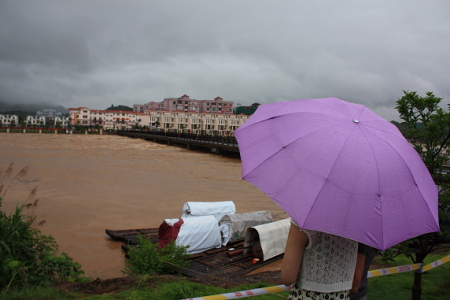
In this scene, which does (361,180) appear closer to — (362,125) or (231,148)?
(362,125)

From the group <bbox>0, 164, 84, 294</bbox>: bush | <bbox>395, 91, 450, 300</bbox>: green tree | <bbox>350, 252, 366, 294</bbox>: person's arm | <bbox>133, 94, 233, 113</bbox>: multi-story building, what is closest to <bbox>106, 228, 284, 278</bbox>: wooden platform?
<bbox>0, 164, 84, 294</bbox>: bush

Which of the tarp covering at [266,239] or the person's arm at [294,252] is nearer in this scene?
the person's arm at [294,252]

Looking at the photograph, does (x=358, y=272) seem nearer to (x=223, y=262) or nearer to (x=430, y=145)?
(x=430, y=145)

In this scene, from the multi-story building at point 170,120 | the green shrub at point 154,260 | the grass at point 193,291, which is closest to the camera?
the grass at point 193,291

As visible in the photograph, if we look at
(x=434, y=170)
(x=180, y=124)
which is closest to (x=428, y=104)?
(x=434, y=170)

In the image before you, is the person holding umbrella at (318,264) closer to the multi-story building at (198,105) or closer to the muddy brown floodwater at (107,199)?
the muddy brown floodwater at (107,199)

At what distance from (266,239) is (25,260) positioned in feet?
16.1

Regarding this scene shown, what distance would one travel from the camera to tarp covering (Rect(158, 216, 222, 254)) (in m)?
7.82

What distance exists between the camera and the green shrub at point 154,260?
6207 mm

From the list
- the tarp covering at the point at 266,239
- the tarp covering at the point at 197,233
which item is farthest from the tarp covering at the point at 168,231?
the tarp covering at the point at 266,239

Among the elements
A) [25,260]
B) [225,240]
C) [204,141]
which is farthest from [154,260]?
[204,141]

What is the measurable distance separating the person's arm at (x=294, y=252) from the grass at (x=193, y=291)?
248cm

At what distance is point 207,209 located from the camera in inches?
365

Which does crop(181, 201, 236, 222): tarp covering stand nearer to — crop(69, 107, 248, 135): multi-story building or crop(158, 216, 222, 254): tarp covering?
crop(158, 216, 222, 254): tarp covering
